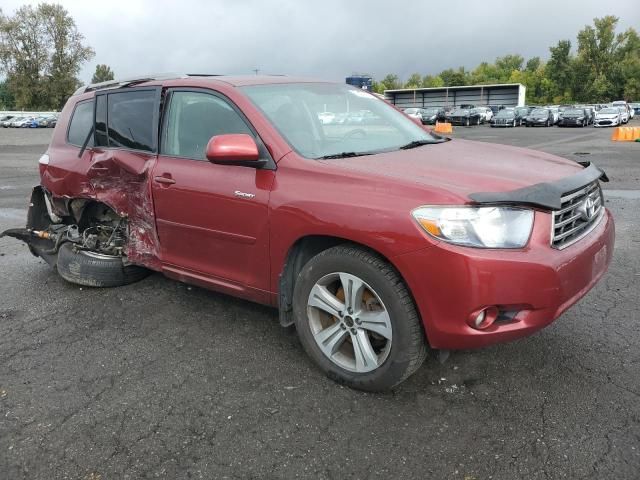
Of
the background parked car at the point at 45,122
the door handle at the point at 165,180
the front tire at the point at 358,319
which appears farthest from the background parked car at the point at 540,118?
Answer: the background parked car at the point at 45,122

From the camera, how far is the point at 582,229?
312 centimetres

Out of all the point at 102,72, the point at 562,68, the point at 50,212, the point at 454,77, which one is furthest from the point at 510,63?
the point at 50,212

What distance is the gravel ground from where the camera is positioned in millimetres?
2557

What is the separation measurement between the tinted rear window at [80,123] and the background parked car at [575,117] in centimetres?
4118

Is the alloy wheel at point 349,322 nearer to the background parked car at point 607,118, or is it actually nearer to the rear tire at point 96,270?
the rear tire at point 96,270

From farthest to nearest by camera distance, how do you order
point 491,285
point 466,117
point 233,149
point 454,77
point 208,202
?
point 454,77 < point 466,117 < point 208,202 < point 233,149 < point 491,285

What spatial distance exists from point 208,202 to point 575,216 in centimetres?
221

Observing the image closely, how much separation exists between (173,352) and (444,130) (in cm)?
3460

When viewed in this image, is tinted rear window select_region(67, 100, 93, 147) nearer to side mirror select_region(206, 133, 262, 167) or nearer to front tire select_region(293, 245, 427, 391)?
side mirror select_region(206, 133, 262, 167)

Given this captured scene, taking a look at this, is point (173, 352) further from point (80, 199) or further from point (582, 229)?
point (582, 229)

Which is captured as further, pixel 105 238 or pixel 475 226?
pixel 105 238

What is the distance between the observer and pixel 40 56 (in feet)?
252

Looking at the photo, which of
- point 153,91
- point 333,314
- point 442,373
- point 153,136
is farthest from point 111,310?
point 442,373

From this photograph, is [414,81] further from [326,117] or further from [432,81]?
[326,117]
